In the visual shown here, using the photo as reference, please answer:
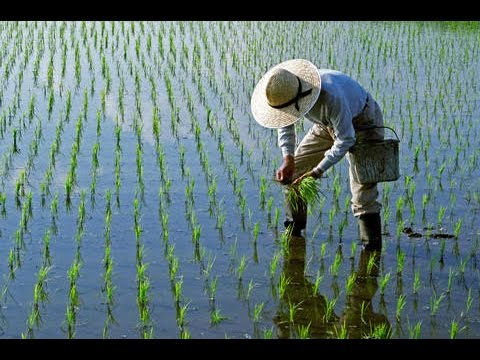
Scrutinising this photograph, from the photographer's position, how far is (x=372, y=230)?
16.2ft

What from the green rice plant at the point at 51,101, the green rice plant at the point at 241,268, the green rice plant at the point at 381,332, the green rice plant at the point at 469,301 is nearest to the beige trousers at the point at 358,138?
the green rice plant at the point at 241,268

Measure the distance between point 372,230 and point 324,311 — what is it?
0.82 meters

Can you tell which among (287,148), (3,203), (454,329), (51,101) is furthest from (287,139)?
(51,101)

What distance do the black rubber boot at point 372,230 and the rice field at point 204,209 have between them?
0.33 feet

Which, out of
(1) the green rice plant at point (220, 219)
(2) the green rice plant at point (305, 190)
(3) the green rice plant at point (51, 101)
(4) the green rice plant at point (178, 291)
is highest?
(3) the green rice plant at point (51, 101)

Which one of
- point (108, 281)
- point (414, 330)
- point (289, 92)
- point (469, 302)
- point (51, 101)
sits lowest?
point (414, 330)

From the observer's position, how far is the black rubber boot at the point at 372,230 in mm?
4934

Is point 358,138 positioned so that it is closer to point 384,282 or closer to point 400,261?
point 400,261

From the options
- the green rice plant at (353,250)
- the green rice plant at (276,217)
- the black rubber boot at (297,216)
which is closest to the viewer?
the green rice plant at (353,250)

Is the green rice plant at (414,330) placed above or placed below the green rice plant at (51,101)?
below

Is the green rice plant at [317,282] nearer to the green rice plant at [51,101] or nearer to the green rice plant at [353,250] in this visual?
the green rice plant at [353,250]

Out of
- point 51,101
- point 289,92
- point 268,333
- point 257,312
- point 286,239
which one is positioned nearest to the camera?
point 268,333
